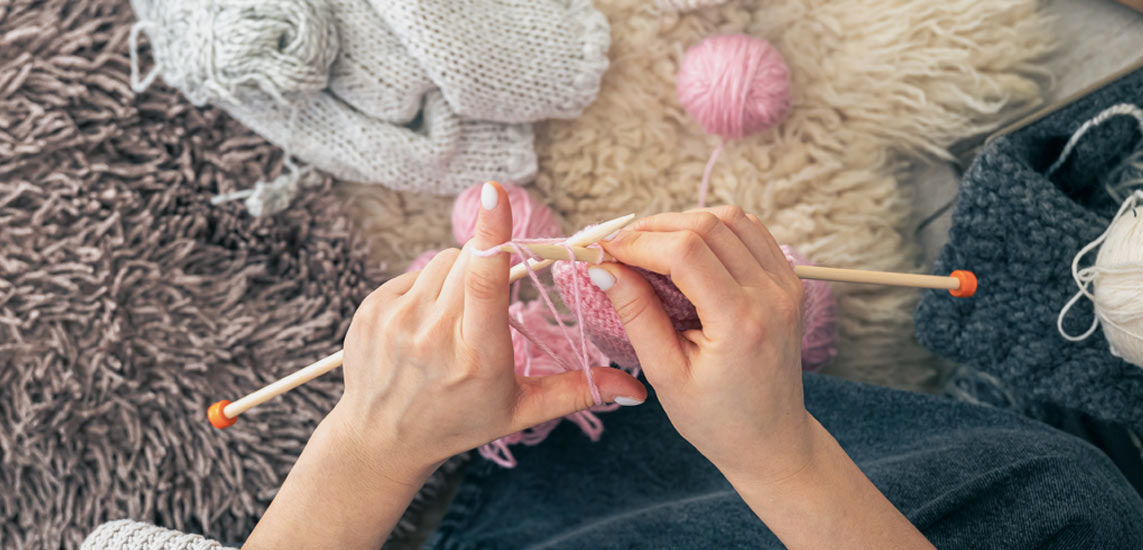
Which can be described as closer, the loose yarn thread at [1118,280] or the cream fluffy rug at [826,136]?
the loose yarn thread at [1118,280]

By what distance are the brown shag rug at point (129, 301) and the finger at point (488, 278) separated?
0.45 metres

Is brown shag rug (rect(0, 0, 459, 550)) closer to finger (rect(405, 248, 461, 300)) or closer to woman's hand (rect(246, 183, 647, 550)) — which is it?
woman's hand (rect(246, 183, 647, 550))

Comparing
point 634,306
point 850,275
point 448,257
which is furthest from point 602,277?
point 850,275

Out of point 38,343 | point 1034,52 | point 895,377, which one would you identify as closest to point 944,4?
point 1034,52

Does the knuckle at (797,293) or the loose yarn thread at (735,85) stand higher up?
the loose yarn thread at (735,85)

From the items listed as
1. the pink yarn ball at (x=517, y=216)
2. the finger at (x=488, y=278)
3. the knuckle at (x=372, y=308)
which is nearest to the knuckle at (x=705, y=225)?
the finger at (x=488, y=278)

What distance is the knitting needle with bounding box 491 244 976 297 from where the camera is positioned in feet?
1.81

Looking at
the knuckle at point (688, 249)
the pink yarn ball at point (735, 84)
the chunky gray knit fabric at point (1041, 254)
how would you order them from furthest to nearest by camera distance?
the pink yarn ball at point (735, 84), the chunky gray knit fabric at point (1041, 254), the knuckle at point (688, 249)

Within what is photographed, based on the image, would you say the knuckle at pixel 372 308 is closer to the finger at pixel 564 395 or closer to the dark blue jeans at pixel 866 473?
the finger at pixel 564 395

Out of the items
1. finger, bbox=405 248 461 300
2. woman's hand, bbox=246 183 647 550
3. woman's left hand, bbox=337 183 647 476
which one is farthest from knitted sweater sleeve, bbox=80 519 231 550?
finger, bbox=405 248 461 300

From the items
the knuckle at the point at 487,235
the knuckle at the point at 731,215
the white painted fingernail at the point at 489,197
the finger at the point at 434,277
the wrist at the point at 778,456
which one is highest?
the white painted fingernail at the point at 489,197

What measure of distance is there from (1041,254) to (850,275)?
0.28 metres

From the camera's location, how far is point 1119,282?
0.72 meters

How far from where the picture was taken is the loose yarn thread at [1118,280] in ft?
2.31
